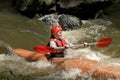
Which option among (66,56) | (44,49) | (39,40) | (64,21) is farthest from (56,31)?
(64,21)

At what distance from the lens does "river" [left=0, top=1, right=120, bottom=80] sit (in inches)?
297

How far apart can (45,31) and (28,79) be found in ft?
16.5

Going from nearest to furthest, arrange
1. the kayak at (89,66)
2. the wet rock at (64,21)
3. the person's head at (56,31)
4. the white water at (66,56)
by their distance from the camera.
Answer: the kayak at (89,66)
the white water at (66,56)
the person's head at (56,31)
the wet rock at (64,21)

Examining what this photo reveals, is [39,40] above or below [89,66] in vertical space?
above

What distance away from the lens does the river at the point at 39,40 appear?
24.7 feet

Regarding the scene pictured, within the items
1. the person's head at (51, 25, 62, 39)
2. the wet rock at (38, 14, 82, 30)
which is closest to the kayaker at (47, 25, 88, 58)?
the person's head at (51, 25, 62, 39)

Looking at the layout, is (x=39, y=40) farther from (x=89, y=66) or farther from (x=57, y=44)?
(x=89, y=66)

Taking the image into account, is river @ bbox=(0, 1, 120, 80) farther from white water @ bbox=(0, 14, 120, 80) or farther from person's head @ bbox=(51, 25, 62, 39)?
person's head @ bbox=(51, 25, 62, 39)

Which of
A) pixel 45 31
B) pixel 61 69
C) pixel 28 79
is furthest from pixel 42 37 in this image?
pixel 28 79

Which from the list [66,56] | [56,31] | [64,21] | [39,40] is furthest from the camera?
[64,21]

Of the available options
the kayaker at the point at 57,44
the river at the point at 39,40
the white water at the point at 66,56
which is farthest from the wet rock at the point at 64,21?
the kayaker at the point at 57,44

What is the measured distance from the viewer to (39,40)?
10.7 m

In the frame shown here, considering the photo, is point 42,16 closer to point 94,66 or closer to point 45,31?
point 45,31

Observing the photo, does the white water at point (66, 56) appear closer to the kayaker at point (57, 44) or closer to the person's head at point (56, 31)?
the kayaker at point (57, 44)
